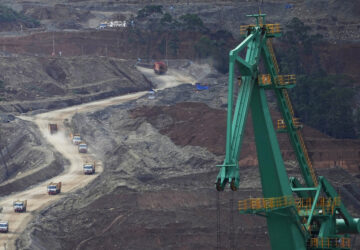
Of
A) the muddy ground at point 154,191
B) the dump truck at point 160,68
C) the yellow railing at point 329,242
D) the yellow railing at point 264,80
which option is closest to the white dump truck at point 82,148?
the muddy ground at point 154,191

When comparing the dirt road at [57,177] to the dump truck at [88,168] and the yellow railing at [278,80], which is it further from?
the yellow railing at [278,80]

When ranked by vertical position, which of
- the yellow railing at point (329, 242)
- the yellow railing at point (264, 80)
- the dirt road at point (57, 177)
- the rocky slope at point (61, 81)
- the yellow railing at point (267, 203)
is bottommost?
the dirt road at point (57, 177)

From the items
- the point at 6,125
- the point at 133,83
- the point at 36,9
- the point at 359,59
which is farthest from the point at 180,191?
the point at 36,9

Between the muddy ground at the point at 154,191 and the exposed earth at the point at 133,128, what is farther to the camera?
the exposed earth at the point at 133,128

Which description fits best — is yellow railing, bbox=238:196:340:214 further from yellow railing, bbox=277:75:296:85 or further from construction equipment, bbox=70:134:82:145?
construction equipment, bbox=70:134:82:145

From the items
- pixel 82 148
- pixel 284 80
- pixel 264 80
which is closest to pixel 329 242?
pixel 284 80

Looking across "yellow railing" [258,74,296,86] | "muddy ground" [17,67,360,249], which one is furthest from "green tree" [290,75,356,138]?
"yellow railing" [258,74,296,86]
